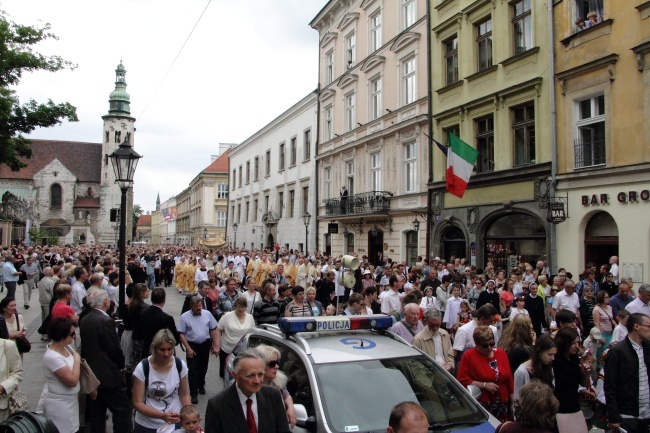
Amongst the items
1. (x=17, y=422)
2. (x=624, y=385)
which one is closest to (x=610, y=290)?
(x=624, y=385)

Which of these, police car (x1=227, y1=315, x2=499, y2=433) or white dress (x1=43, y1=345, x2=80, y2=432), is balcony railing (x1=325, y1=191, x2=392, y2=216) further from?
white dress (x1=43, y1=345, x2=80, y2=432)

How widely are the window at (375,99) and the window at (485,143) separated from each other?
26.8 ft

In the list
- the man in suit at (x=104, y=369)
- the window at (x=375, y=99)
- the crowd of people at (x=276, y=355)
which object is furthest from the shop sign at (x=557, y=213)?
the man in suit at (x=104, y=369)

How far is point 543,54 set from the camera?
681 inches

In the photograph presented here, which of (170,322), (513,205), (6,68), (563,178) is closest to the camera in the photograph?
(170,322)

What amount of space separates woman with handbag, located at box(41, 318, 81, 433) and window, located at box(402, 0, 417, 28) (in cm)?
2274

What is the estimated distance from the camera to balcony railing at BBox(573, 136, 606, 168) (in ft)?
50.9

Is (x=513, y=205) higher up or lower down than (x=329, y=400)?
higher up

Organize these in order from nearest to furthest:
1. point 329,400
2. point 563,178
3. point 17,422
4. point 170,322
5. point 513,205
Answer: point 17,422
point 329,400
point 170,322
point 563,178
point 513,205

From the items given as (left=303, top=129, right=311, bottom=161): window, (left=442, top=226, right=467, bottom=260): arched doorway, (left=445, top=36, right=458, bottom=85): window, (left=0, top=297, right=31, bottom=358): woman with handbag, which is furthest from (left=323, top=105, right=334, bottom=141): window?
(left=0, top=297, right=31, bottom=358): woman with handbag

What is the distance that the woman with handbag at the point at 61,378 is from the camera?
512 cm

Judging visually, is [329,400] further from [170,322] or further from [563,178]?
[563,178]

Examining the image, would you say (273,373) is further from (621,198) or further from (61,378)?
(621,198)

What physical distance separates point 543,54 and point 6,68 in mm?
18185
